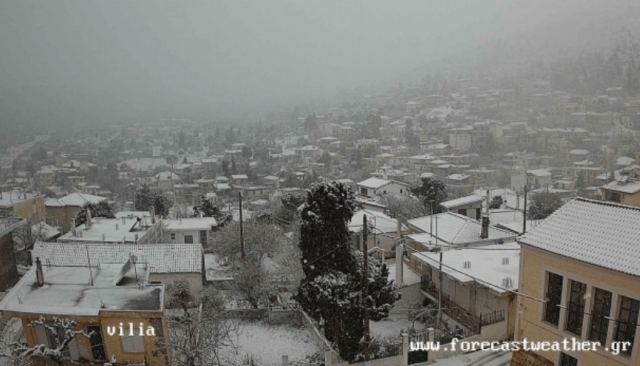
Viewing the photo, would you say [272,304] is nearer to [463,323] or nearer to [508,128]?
[463,323]

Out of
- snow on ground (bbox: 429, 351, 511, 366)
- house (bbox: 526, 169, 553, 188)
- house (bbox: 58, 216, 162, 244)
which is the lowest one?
house (bbox: 526, 169, 553, 188)

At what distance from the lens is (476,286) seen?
680 inches

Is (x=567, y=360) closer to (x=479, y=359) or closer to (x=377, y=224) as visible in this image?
(x=479, y=359)

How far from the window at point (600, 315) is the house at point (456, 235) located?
38.3 feet

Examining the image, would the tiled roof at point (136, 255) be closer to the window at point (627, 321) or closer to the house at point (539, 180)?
the window at point (627, 321)

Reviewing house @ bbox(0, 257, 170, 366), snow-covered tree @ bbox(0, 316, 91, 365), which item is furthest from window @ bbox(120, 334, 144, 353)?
snow-covered tree @ bbox(0, 316, 91, 365)

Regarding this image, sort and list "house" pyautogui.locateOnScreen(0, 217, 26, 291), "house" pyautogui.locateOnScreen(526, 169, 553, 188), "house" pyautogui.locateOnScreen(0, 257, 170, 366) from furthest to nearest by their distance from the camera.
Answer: "house" pyautogui.locateOnScreen(526, 169, 553, 188) → "house" pyautogui.locateOnScreen(0, 217, 26, 291) → "house" pyautogui.locateOnScreen(0, 257, 170, 366)

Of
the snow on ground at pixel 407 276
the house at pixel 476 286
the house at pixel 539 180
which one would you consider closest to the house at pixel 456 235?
the snow on ground at pixel 407 276

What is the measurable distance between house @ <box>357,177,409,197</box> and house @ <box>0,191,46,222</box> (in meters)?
33.0

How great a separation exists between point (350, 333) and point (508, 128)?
3959 inches

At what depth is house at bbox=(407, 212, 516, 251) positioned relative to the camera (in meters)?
24.9

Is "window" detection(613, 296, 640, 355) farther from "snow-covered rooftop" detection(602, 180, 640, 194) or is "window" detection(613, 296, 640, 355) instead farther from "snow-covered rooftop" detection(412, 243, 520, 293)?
"snow-covered rooftop" detection(602, 180, 640, 194)

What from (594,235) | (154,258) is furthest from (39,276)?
(594,235)

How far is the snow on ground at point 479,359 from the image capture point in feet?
49.0
